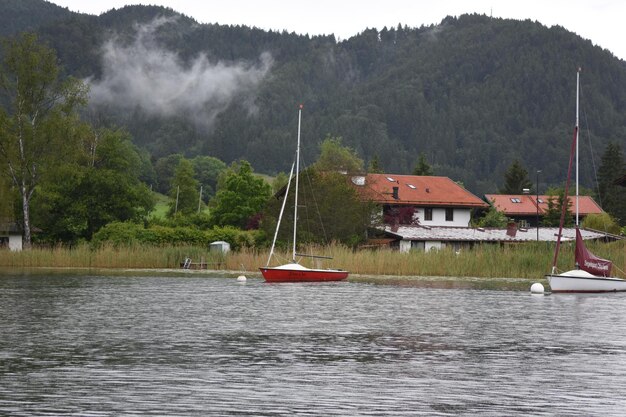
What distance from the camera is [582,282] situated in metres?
63.6

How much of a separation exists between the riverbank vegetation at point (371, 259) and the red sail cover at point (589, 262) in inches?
158

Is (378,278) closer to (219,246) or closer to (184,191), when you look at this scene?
(219,246)

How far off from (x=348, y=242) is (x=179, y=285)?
121 feet

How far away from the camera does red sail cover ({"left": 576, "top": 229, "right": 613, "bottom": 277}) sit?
63.7m

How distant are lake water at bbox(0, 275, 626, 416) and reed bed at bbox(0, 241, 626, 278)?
18.4 m

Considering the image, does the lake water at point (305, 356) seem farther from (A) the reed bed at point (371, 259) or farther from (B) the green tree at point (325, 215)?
(B) the green tree at point (325, 215)

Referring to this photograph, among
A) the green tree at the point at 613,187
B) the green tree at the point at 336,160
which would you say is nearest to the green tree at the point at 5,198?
the green tree at the point at 336,160

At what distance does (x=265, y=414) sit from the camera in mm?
19688

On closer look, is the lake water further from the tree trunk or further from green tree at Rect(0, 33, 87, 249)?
green tree at Rect(0, 33, 87, 249)

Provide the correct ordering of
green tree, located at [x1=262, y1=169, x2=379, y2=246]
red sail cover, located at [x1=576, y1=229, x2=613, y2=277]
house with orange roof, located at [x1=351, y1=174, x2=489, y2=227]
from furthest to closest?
1. house with orange roof, located at [x1=351, y1=174, x2=489, y2=227]
2. green tree, located at [x1=262, y1=169, x2=379, y2=246]
3. red sail cover, located at [x1=576, y1=229, x2=613, y2=277]

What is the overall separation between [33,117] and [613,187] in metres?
114

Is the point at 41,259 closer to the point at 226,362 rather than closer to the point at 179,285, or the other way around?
the point at 179,285

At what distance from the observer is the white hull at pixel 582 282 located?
6306 centimetres

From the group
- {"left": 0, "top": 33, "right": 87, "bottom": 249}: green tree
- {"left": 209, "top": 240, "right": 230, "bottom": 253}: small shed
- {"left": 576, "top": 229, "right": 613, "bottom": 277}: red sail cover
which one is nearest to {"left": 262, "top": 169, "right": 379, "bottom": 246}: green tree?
{"left": 209, "top": 240, "right": 230, "bottom": 253}: small shed
